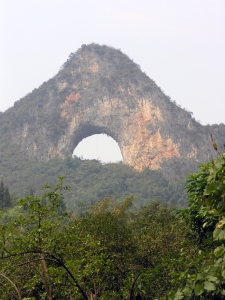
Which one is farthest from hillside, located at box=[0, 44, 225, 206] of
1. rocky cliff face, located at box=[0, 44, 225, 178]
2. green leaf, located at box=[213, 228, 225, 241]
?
green leaf, located at box=[213, 228, 225, 241]

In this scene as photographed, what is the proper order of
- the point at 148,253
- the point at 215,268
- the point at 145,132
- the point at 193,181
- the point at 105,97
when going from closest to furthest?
the point at 215,268 < the point at 193,181 < the point at 148,253 < the point at 145,132 < the point at 105,97

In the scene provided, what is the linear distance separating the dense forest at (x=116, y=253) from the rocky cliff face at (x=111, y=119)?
178 feet

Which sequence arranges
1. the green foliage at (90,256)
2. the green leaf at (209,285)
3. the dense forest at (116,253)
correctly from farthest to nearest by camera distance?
the green foliage at (90,256) → the dense forest at (116,253) → the green leaf at (209,285)

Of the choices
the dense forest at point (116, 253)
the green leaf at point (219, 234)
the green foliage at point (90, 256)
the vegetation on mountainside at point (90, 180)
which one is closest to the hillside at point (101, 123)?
the vegetation on mountainside at point (90, 180)

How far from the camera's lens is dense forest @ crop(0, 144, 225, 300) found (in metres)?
4.31

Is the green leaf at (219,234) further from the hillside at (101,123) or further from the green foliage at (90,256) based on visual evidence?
the hillside at (101,123)

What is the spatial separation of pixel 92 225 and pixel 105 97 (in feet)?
211

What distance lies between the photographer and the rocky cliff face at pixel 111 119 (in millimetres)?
72312

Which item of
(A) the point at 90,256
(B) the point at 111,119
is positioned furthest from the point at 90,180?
(A) the point at 90,256

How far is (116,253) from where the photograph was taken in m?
13.9

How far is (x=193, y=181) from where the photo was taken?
696 cm

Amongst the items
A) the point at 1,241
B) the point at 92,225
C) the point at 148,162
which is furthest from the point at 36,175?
the point at 1,241

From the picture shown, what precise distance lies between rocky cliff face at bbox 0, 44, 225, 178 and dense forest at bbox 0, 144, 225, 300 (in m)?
54.1

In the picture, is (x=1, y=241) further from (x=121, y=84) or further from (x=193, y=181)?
(x=121, y=84)
